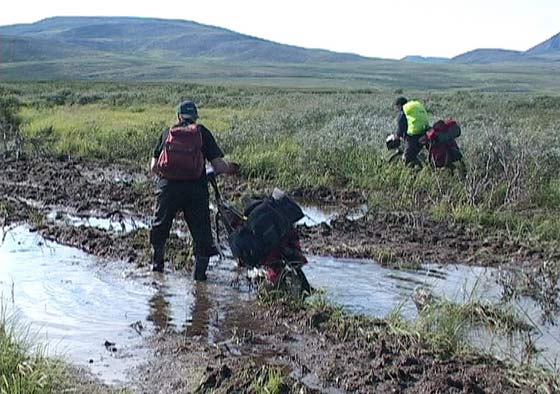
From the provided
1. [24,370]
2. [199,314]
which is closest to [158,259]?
[199,314]

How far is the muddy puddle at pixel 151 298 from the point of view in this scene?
6402 millimetres

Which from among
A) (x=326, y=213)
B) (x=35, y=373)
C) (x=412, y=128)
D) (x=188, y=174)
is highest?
(x=188, y=174)

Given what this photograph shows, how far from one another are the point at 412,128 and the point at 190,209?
686cm

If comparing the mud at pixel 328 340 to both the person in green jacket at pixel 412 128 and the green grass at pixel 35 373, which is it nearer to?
the green grass at pixel 35 373

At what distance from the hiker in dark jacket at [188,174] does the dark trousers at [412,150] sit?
6698mm

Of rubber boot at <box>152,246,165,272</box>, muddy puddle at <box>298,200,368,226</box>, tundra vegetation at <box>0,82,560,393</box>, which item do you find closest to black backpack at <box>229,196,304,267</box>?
tundra vegetation at <box>0,82,560,393</box>

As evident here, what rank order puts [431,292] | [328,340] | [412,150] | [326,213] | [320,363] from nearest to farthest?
[320,363] → [328,340] → [431,292] → [326,213] → [412,150]

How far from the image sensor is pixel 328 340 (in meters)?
6.37

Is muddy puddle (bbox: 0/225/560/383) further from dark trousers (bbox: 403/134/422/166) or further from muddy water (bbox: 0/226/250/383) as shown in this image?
dark trousers (bbox: 403/134/422/166)

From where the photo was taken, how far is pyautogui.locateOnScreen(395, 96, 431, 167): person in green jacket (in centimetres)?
1412

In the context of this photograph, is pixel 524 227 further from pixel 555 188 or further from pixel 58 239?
pixel 58 239

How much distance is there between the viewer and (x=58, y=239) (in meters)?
10.0

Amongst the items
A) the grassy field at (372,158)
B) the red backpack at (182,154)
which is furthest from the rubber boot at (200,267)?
the grassy field at (372,158)

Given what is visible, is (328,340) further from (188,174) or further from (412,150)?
(412,150)
